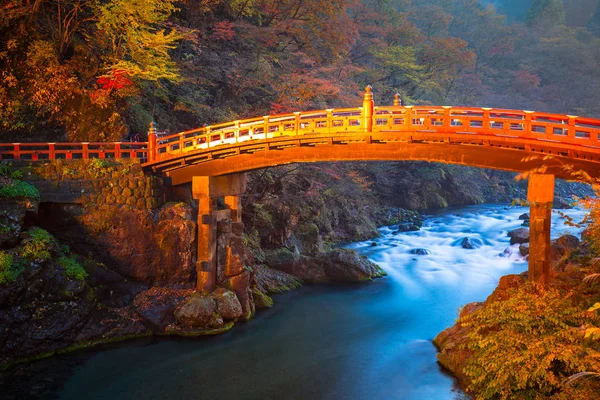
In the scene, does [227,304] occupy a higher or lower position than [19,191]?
lower

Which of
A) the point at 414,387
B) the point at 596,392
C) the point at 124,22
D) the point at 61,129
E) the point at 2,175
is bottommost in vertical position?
the point at 414,387

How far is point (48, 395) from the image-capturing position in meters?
14.3

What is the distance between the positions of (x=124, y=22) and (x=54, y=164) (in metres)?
7.00

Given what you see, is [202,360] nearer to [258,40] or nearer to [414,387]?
[414,387]

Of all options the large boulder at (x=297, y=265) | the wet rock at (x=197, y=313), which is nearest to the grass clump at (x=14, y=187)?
the wet rock at (x=197, y=313)

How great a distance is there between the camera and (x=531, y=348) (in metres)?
11.2

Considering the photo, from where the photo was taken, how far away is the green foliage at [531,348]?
35.6ft

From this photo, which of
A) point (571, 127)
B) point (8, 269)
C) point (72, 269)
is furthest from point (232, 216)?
point (571, 127)

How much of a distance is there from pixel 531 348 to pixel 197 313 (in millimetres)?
11288

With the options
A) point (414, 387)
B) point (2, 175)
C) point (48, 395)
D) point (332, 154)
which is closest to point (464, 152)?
point (332, 154)

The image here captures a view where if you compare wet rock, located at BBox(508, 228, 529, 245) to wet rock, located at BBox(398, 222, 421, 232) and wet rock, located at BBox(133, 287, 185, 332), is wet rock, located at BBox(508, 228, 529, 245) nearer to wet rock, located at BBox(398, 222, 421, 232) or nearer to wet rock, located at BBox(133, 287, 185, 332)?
wet rock, located at BBox(398, 222, 421, 232)

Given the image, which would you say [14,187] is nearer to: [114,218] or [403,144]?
[114,218]

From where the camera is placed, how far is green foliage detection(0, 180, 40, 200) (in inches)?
678

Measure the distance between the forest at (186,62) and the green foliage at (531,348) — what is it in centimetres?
1604
